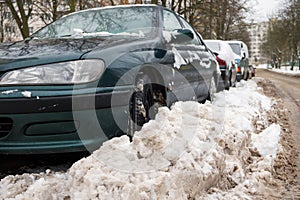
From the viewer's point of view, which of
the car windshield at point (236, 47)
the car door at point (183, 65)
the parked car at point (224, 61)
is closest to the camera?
the car door at point (183, 65)

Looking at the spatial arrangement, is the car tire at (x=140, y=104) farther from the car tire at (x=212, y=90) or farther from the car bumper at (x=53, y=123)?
the car tire at (x=212, y=90)

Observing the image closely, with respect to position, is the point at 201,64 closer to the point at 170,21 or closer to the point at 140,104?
the point at 170,21

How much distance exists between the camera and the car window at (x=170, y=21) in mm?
3913

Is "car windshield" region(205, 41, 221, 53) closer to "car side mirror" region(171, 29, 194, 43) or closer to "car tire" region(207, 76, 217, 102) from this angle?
"car tire" region(207, 76, 217, 102)

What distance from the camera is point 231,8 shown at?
784 inches

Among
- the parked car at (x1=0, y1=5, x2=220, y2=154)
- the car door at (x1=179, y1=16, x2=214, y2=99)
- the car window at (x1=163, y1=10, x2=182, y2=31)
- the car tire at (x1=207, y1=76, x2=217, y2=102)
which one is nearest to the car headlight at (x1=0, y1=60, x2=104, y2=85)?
the parked car at (x1=0, y1=5, x2=220, y2=154)

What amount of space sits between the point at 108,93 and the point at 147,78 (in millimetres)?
638

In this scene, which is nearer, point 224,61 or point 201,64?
point 201,64

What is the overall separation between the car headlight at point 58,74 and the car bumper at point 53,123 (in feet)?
0.45

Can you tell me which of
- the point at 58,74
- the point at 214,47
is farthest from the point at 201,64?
the point at 214,47

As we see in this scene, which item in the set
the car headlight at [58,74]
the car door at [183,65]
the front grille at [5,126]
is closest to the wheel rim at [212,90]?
the car door at [183,65]

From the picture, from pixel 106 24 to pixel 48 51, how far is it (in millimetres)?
1169

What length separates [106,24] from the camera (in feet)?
12.0

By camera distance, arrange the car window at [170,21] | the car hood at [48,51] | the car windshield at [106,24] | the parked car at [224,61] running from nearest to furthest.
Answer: the car hood at [48,51] → the car windshield at [106,24] → the car window at [170,21] → the parked car at [224,61]
